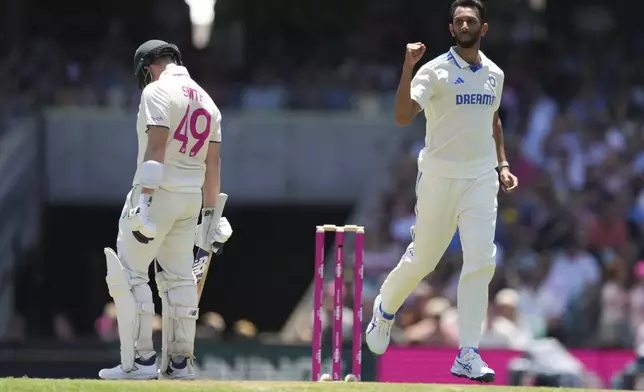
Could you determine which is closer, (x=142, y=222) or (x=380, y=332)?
(x=142, y=222)

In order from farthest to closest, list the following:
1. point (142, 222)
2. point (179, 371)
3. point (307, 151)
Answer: point (307, 151) → point (179, 371) → point (142, 222)

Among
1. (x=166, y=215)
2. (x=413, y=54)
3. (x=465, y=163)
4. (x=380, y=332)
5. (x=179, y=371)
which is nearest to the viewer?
(x=413, y=54)

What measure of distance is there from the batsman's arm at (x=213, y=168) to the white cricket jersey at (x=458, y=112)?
3.76 feet

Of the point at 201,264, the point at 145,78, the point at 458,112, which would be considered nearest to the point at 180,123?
the point at 145,78

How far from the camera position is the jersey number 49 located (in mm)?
9367

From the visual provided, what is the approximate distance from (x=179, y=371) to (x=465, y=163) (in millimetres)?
1947

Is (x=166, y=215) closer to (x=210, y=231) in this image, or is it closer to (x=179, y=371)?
(x=210, y=231)

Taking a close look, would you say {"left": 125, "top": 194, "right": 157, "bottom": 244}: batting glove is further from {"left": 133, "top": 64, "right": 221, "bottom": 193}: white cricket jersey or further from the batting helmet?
the batting helmet

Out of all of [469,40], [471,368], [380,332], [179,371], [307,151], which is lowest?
[179,371]

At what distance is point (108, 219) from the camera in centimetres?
2012

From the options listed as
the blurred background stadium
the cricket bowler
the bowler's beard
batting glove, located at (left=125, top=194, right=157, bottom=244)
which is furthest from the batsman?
the blurred background stadium

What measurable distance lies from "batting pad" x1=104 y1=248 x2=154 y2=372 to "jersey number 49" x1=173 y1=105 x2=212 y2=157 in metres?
0.69

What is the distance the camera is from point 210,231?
9773mm

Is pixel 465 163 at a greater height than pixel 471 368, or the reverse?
pixel 465 163
